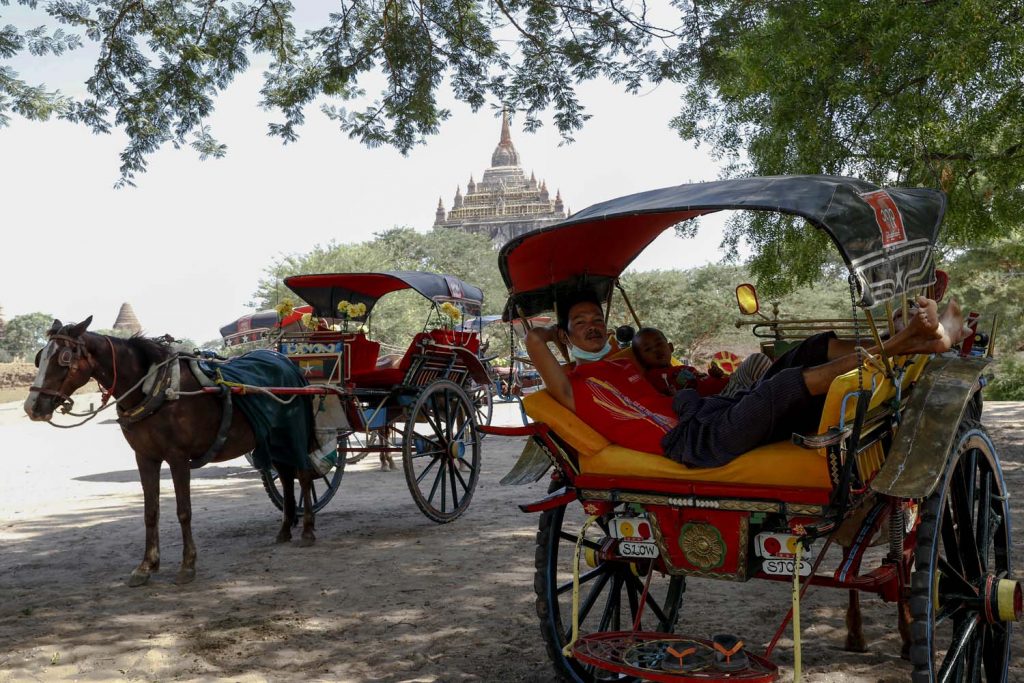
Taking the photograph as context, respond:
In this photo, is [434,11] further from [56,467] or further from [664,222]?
[56,467]

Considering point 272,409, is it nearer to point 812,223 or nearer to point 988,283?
point 812,223

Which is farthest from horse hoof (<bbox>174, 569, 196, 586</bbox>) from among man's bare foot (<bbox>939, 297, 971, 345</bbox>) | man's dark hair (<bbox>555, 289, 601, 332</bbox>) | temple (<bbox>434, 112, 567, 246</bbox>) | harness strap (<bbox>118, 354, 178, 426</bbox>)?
temple (<bbox>434, 112, 567, 246</bbox>)

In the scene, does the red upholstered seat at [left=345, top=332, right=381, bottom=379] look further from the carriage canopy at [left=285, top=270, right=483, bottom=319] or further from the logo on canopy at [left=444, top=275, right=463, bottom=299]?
the logo on canopy at [left=444, top=275, right=463, bottom=299]

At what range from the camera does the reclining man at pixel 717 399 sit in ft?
11.0

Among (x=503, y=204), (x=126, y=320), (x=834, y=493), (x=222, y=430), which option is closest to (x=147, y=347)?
(x=222, y=430)

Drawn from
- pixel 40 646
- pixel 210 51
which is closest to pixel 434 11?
pixel 210 51

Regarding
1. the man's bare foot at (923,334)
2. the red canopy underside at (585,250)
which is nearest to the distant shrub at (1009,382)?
the red canopy underside at (585,250)

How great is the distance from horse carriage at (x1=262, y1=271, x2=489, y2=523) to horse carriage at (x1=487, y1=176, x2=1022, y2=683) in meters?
4.29

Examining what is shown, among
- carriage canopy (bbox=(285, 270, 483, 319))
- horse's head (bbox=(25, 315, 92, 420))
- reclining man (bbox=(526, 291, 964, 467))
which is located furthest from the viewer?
carriage canopy (bbox=(285, 270, 483, 319))

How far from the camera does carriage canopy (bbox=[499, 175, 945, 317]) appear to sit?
125 inches

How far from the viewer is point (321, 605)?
5.84 metres

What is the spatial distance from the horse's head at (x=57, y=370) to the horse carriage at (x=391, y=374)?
6.43ft

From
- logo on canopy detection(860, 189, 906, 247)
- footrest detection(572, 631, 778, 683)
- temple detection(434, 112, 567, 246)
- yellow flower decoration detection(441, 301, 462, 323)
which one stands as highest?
temple detection(434, 112, 567, 246)

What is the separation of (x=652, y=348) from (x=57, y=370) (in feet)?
13.3
